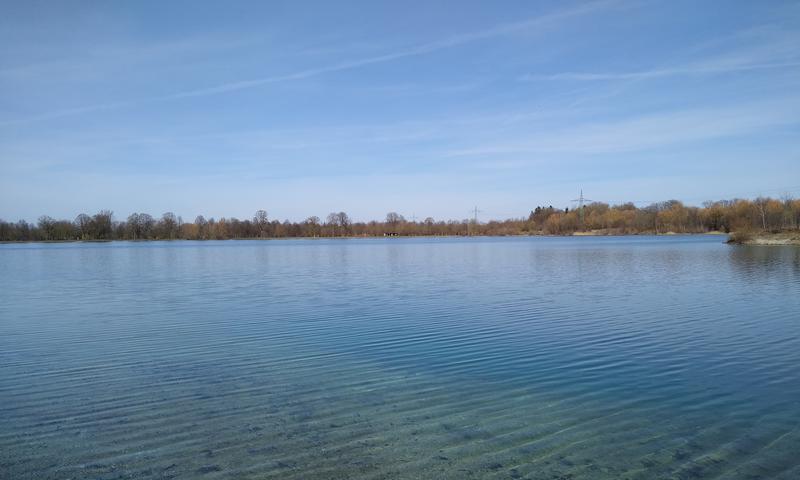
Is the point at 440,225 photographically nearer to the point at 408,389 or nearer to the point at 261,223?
the point at 261,223

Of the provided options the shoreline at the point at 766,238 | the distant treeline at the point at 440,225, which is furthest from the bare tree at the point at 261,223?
the shoreline at the point at 766,238

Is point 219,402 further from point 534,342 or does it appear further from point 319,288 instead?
point 319,288

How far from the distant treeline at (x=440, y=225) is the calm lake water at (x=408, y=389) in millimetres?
94918

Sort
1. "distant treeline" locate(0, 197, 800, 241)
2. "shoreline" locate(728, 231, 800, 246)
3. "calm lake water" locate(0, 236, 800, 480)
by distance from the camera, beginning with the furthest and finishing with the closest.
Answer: "distant treeline" locate(0, 197, 800, 241), "shoreline" locate(728, 231, 800, 246), "calm lake water" locate(0, 236, 800, 480)

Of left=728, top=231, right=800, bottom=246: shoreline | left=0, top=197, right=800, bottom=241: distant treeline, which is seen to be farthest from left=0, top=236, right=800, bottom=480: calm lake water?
left=0, top=197, right=800, bottom=241: distant treeline

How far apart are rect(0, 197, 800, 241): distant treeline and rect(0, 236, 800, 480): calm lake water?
311 ft

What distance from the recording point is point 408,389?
8.02 metres

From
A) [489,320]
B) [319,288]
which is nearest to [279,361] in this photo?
[489,320]

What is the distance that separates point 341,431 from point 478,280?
18975 mm

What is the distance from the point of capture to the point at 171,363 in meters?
9.96

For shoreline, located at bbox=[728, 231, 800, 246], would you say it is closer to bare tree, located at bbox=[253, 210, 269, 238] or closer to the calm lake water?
the calm lake water

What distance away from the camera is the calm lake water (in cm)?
549

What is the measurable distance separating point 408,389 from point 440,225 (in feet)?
603

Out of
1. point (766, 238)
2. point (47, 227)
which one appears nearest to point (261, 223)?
point (47, 227)
